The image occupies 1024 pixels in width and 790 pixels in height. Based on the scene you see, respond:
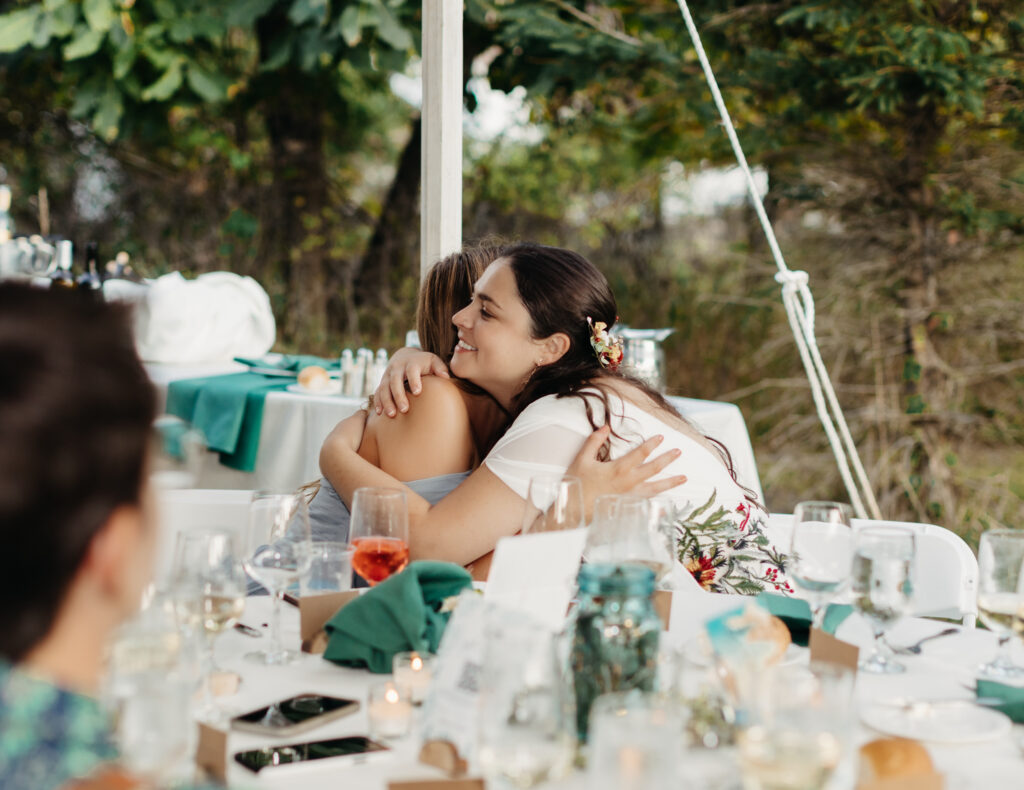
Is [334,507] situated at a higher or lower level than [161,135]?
lower

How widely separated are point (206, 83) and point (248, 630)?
5048mm

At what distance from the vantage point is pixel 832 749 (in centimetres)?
81

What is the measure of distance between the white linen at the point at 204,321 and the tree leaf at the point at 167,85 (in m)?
1.95

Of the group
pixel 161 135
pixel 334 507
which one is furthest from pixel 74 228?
pixel 334 507

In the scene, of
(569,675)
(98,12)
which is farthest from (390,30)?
(569,675)

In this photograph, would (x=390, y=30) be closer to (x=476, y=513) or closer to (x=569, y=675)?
(x=476, y=513)

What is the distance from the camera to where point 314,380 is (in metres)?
3.60

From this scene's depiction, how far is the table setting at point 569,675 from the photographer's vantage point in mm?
825

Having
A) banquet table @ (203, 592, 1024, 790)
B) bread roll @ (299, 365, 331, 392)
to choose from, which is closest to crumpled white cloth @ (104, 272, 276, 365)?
bread roll @ (299, 365, 331, 392)

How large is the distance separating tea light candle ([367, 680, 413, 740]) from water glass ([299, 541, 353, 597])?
1.14ft

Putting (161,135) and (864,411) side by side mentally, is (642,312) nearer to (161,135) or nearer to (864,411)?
(864,411)

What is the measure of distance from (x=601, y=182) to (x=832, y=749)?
806 cm

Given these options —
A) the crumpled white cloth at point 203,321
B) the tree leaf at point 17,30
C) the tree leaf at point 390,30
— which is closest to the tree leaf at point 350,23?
the tree leaf at point 390,30

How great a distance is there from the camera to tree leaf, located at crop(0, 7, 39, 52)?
5.39 m
